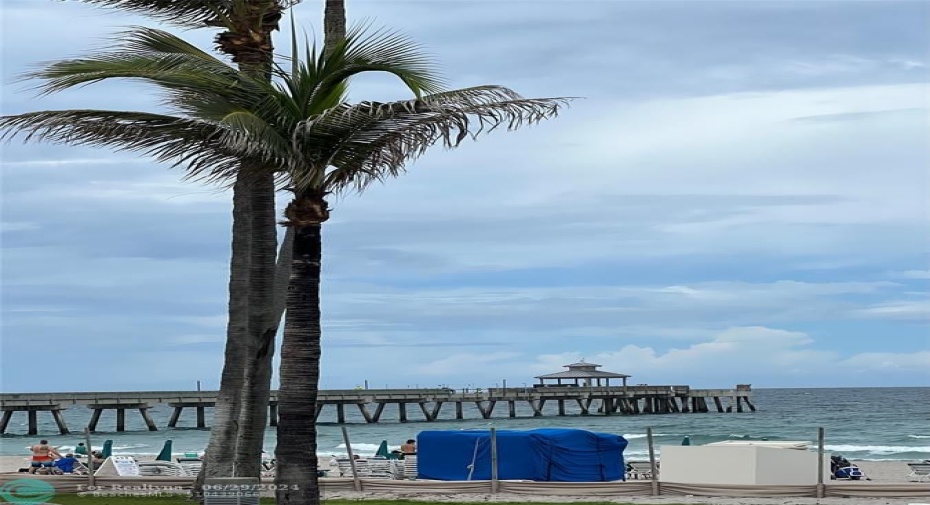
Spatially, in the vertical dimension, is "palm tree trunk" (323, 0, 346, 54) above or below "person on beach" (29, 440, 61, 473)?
above

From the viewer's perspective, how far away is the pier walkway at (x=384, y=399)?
63.6 m

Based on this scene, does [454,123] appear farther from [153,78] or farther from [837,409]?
[837,409]

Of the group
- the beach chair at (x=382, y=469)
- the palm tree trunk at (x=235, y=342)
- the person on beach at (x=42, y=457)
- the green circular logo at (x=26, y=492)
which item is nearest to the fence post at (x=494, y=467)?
the beach chair at (x=382, y=469)

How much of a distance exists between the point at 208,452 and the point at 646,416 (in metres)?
70.5

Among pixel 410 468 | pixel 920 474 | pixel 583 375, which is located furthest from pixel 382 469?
pixel 583 375

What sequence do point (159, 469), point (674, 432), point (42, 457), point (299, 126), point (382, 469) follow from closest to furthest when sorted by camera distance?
point (299, 126) < point (382, 469) < point (159, 469) < point (42, 457) < point (674, 432)

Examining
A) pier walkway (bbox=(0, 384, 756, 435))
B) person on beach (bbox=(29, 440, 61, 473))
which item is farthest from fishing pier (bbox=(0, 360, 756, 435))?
person on beach (bbox=(29, 440, 61, 473))

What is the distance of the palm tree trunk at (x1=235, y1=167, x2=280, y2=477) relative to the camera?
15117 millimetres

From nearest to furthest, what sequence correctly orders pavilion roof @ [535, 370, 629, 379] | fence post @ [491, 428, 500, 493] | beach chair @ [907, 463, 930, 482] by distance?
fence post @ [491, 428, 500, 493] → beach chair @ [907, 463, 930, 482] → pavilion roof @ [535, 370, 629, 379]

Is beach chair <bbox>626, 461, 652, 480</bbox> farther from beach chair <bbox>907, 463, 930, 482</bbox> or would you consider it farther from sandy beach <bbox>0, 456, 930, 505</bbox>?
beach chair <bbox>907, 463, 930, 482</bbox>

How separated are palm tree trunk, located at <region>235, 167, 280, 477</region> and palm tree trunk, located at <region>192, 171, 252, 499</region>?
3.52 ft

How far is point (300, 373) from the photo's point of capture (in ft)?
38.4

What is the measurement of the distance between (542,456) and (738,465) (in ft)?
11.0

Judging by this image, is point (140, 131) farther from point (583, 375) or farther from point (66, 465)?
point (583, 375)
